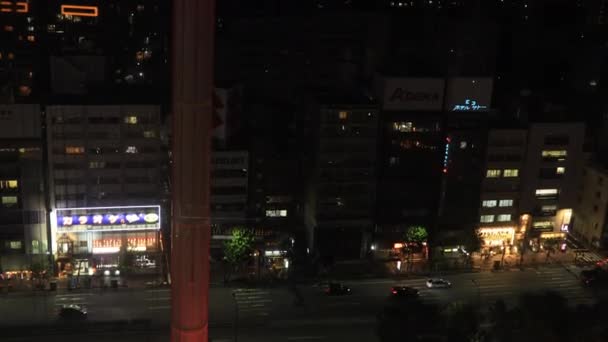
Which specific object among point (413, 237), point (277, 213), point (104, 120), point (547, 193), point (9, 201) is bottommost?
point (413, 237)

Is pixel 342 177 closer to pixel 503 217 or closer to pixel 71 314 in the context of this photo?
pixel 503 217

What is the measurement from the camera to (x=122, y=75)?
22.8 metres

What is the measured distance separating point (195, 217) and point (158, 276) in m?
11.8

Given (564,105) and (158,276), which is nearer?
(158,276)

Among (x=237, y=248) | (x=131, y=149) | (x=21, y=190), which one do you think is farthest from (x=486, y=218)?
(x=21, y=190)

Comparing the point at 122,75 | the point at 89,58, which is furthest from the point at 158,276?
the point at 122,75

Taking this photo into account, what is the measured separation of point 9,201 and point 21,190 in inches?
14.7

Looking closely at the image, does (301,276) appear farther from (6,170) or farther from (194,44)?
(194,44)

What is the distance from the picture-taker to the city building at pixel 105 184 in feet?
53.2

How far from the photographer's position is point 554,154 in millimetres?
18344

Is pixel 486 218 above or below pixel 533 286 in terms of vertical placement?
above

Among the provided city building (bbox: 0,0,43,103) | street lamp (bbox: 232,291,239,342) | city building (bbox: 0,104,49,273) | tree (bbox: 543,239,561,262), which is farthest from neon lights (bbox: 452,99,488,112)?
city building (bbox: 0,0,43,103)

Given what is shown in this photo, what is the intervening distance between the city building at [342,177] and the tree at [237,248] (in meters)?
1.83

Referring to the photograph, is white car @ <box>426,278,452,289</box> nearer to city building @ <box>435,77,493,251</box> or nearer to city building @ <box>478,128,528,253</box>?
city building @ <box>435,77,493,251</box>
